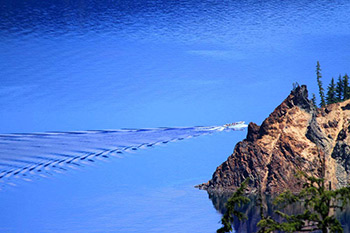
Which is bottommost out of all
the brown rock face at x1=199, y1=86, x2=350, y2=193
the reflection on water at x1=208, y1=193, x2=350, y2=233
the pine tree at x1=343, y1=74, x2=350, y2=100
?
the reflection on water at x1=208, y1=193, x2=350, y2=233

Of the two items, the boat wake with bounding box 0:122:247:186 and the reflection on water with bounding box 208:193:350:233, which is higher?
the boat wake with bounding box 0:122:247:186

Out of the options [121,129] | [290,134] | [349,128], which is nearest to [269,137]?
[290,134]

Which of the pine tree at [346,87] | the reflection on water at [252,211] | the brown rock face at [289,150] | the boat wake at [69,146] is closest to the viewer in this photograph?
the reflection on water at [252,211]

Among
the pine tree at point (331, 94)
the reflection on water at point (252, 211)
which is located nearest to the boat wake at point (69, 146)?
the pine tree at point (331, 94)

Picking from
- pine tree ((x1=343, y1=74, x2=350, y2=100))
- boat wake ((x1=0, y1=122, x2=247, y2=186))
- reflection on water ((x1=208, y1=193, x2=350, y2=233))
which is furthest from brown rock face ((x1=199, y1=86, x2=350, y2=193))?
boat wake ((x1=0, y1=122, x2=247, y2=186))

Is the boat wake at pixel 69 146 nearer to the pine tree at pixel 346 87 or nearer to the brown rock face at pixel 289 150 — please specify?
the pine tree at pixel 346 87

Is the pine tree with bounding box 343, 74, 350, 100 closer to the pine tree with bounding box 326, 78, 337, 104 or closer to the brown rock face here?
the pine tree with bounding box 326, 78, 337, 104
